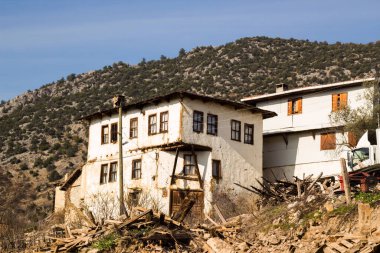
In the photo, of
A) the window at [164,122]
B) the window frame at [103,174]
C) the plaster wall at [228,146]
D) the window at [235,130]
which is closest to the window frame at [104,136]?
the window frame at [103,174]

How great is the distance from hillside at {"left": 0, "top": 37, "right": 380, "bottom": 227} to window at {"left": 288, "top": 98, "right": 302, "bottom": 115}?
84.6ft

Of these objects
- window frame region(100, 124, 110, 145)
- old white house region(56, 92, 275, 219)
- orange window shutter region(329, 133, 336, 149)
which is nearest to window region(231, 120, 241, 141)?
old white house region(56, 92, 275, 219)

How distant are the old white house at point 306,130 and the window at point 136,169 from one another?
9.58m

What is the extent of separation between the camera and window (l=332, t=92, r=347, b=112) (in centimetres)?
4816

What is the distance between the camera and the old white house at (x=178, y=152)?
44.2 m

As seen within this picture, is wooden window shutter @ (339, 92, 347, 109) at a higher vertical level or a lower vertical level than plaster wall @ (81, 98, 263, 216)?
higher

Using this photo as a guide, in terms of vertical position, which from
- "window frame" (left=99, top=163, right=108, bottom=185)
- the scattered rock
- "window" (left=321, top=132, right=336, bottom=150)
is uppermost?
"window" (left=321, top=132, right=336, bottom=150)

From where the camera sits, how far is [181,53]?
104m

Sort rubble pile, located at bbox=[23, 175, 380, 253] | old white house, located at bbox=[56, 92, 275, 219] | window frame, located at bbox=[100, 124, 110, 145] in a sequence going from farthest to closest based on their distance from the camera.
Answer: window frame, located at bbox=[100, 124, 110, 145] < old white house, located at bbox=[56, 92, 275, 219] < rubble pile, located at bbox=[23, 175, 380, 253]

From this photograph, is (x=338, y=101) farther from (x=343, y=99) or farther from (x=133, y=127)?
(x=133, y=127)

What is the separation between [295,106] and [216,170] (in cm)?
898

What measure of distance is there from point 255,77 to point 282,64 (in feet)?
18.3

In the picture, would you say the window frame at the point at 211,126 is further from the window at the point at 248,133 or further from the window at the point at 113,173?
the window at the point at 113,173

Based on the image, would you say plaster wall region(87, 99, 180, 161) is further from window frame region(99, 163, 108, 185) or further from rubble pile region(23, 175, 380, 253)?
rubble pile region(23, 175, 380, 253)
